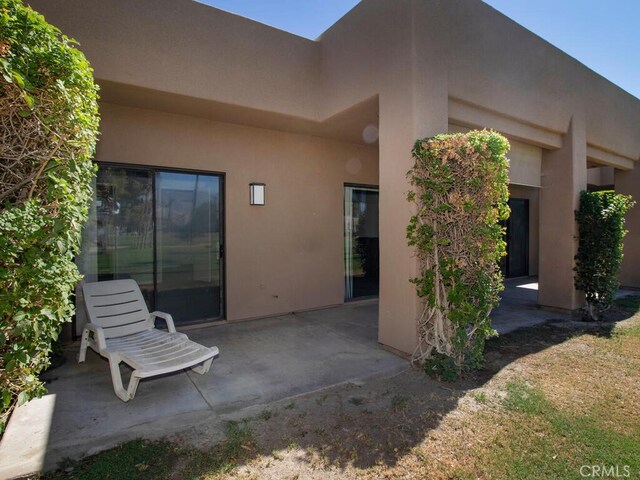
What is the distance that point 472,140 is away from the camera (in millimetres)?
3801

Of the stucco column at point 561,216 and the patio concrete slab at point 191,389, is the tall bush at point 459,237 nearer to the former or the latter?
the patio concrete slab at point 191,389

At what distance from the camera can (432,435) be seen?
9.18 ft

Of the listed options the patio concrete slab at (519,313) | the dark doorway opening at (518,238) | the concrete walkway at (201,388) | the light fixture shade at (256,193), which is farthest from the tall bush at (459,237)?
the dark doorway opening at (518,238)

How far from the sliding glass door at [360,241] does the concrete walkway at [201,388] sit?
1.74 meters

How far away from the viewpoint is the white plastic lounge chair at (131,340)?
10.9 feet

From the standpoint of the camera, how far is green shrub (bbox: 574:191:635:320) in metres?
6.20

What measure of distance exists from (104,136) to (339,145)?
412 cm

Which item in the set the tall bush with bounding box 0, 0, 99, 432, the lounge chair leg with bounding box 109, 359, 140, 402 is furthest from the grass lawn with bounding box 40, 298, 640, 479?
the tall bush with bounding box 0, 0, 99, 432

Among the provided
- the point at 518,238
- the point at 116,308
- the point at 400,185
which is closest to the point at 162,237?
the point at 116,308

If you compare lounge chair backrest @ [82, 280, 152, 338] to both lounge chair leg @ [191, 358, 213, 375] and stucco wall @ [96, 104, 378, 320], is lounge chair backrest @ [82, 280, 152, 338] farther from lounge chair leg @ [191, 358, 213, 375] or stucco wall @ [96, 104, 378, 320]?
stucco wall @ [96, 104, 378, 320]

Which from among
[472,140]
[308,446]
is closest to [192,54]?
[472,140]

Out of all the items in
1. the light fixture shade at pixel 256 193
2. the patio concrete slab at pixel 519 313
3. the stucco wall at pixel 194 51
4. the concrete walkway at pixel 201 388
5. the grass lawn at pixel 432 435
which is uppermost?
the stucco wall at pixel 194 51

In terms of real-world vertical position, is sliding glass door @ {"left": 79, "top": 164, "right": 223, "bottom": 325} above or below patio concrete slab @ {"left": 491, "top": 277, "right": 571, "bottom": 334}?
above

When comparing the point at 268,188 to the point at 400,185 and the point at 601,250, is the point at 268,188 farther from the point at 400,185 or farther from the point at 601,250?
the point at 601,250
